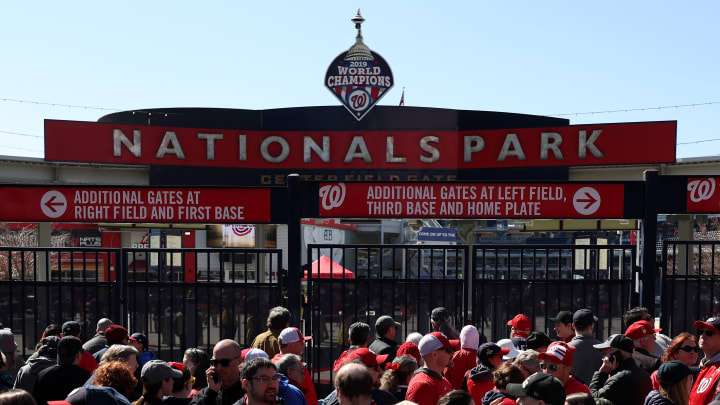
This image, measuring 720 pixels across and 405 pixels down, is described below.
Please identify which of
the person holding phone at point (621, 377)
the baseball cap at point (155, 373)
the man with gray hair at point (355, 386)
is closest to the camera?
the man with gray hair at point (355, 386)

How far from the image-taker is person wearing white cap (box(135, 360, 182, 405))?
437 cm

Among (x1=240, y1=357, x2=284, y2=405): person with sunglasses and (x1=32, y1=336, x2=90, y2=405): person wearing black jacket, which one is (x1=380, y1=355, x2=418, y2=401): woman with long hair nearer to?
(x1=240, y1=357, x2=284, y2=405): person with sunglasses

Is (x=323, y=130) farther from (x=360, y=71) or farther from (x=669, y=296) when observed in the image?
(x=669, y=296)

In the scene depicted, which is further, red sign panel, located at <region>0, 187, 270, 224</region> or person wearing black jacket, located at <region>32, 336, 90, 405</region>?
red sign panel, located at <region>0, 187, 270, 224</region>

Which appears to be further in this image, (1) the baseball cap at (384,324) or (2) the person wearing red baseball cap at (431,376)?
(1) the baseball cap at (384,324)

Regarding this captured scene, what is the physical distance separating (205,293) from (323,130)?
13387 millimetres

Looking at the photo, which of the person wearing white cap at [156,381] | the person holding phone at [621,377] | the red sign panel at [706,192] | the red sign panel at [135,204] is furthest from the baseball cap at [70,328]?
the red sign panel at [706,192]

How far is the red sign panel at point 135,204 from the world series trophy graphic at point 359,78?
509 inches

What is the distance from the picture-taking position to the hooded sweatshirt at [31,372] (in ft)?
18.8

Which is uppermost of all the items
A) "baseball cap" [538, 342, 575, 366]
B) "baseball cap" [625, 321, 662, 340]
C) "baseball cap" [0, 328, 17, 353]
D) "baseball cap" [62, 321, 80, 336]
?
"baseball cap" [538, 342, 575, 366]

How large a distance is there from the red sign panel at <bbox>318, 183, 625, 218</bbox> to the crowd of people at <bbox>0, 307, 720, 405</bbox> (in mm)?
2237

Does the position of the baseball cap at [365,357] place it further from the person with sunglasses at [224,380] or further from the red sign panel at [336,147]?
the red sign panel at [336,147]

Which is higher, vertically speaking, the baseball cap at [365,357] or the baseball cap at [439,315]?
the baseball cap at [365,357]

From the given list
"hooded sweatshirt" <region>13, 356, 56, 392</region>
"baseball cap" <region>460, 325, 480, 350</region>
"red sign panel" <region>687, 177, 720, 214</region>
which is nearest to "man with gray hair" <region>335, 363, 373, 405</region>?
"baseball cap" <region>460, 325, 480, 350</region>
